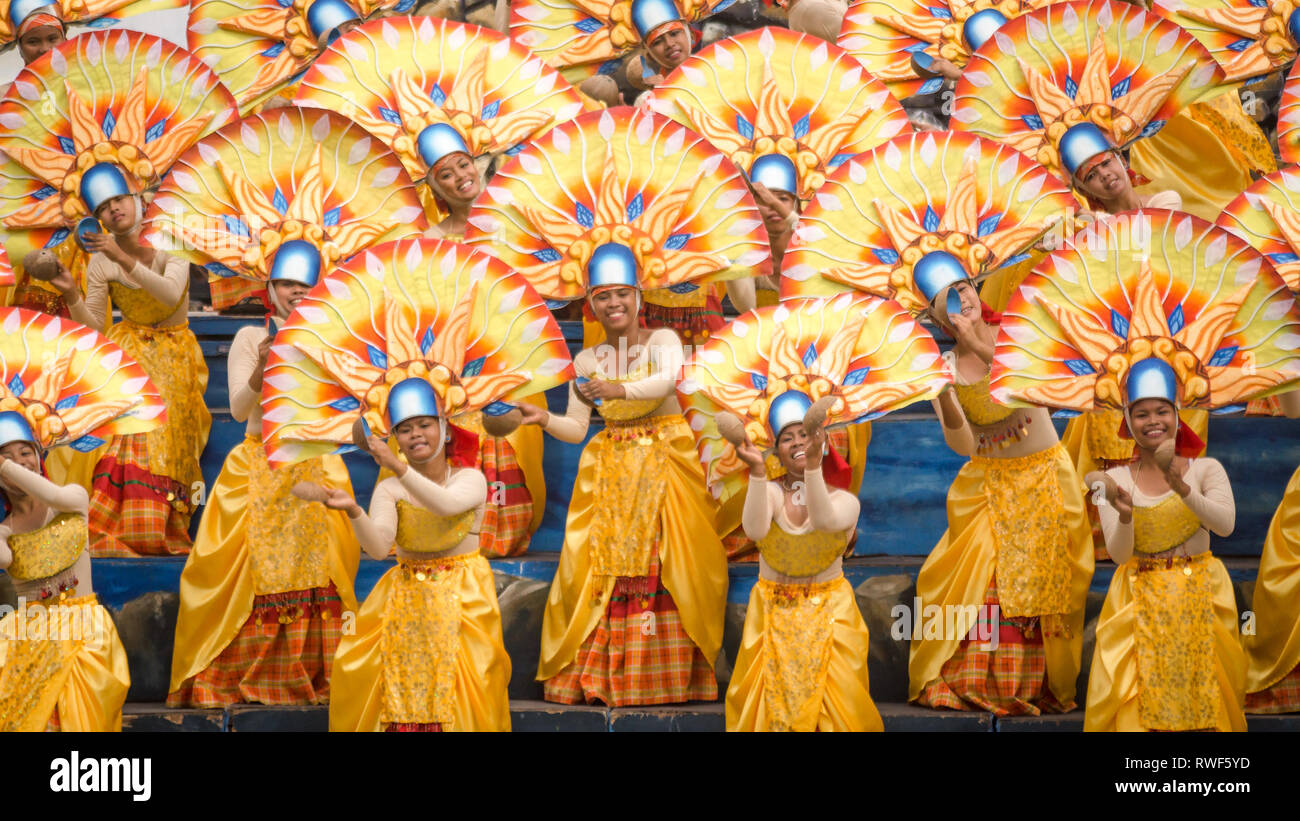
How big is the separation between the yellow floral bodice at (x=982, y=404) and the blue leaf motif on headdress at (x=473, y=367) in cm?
147

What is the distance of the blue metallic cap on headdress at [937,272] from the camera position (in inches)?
183

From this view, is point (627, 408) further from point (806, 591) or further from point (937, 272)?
point (937, 272)

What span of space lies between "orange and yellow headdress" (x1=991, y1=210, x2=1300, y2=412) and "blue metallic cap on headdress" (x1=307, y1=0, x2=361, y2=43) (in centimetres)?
298

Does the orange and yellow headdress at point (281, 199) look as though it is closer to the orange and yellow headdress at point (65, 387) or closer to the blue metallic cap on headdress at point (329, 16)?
the orange and yellow headdress at point (65, 387)

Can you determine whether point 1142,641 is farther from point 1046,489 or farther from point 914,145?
point 914,145

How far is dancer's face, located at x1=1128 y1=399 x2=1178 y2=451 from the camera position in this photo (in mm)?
4230

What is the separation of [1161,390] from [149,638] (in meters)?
3.46

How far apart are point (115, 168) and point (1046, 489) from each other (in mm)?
3363

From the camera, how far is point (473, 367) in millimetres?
4496

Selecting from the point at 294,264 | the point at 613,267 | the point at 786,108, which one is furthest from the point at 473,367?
the point at 786,108

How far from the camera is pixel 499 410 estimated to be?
457 centimetres

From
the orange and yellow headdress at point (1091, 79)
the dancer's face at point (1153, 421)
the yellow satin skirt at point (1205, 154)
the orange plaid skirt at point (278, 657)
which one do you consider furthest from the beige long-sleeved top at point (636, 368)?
the yellow satin skirt at point (1205, 154)

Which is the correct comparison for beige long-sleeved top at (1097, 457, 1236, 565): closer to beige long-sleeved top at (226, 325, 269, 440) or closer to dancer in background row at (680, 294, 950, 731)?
dancer in background row at (680, 294, 950, 731)
